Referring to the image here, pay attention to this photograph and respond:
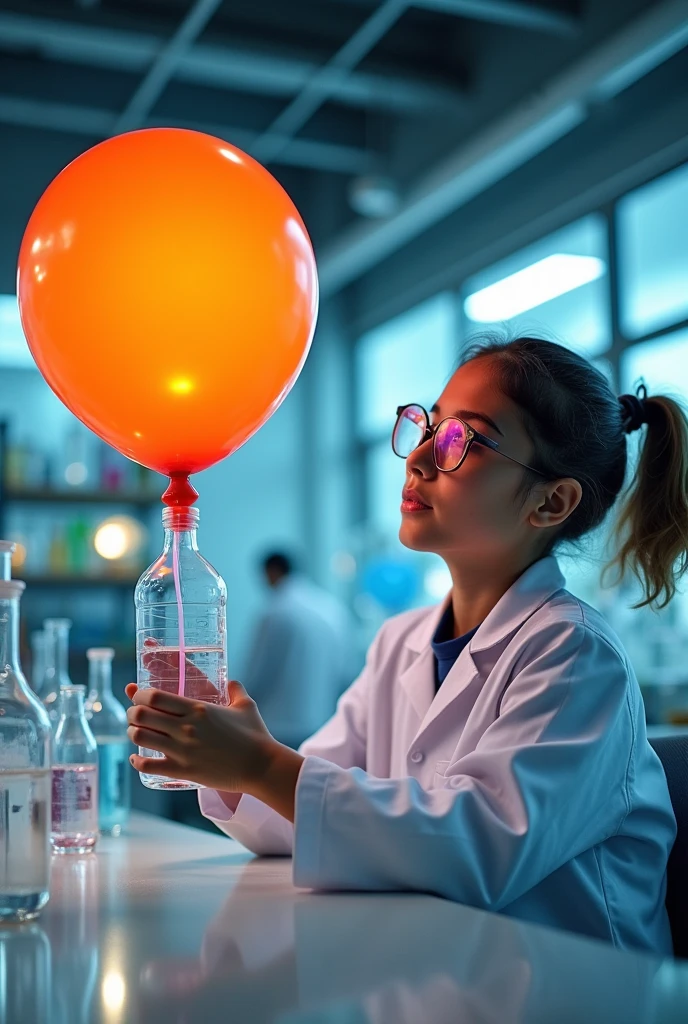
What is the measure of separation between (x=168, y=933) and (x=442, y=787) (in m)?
0.32

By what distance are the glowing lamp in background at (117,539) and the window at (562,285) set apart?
2.22 meters

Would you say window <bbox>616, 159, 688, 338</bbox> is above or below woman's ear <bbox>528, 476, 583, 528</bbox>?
above

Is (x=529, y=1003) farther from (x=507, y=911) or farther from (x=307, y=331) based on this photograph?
(x=307, y=331)

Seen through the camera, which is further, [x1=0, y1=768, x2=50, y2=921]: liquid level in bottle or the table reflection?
[x1=0, y1=768, x2=50, y2=921]: liquid level in bottle

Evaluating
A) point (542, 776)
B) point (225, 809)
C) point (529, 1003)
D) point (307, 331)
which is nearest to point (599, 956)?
point (529, 1003)

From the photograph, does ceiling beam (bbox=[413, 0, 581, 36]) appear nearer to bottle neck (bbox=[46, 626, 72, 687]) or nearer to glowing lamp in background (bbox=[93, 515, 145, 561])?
glowing lamp in background (bbox=[93, 515, 145, 561])

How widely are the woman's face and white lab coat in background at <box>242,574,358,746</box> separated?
390cm

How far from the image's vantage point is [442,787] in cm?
111

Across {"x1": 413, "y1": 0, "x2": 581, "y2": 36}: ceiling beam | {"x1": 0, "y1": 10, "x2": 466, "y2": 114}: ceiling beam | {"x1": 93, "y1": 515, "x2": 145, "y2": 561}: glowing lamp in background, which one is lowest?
{"x1": 93, "y1": 515, "x2": 145, "y2": 561}: glowing lamp in background

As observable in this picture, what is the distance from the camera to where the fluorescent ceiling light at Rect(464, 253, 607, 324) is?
5004mm

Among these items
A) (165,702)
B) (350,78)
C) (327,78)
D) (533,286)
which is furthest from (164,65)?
(165,702)

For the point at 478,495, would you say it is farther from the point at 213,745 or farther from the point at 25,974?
the point at 25,974

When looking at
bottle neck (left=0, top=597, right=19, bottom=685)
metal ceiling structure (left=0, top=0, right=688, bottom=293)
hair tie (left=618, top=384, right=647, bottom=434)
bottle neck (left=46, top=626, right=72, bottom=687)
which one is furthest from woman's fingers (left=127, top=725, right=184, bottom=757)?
metal ceiling structure (left=0, top=0, right=688, bottom=293)

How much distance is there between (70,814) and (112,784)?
28cm
